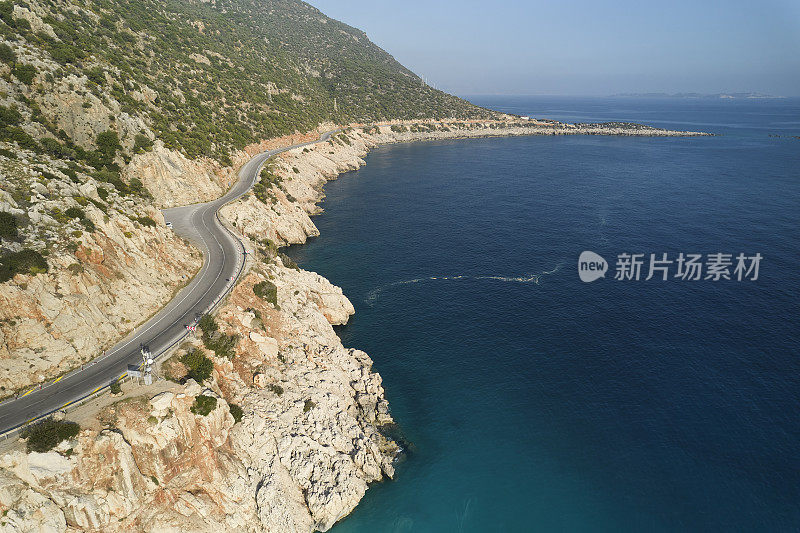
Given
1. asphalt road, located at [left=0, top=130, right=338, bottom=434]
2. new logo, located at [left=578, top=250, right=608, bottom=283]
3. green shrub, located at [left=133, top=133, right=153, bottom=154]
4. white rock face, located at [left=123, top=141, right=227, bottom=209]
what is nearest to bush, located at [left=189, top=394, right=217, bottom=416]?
asphalt road, located at [left=0, top=130, right=338, bottom=434]

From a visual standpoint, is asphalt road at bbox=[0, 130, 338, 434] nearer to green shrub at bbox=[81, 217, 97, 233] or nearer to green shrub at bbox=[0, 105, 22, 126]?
green shrub at bbox=[81, 217, 97, 233]

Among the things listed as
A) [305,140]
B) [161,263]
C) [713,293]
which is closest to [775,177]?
[713,293]

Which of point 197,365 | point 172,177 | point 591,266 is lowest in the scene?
point 591,266

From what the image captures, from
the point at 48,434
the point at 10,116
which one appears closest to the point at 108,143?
the point at 10,116

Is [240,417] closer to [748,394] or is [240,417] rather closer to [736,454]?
[736,454]

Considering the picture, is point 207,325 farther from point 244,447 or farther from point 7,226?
point 7,226

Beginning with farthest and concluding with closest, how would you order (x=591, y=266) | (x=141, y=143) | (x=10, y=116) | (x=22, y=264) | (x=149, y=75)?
1. (x=149, y=75)
2. (x=591, y=266)
3. (x=141, y=143)
4. (x=10, y=116)
5. (x=22, y=264)

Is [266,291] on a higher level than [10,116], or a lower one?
lower
